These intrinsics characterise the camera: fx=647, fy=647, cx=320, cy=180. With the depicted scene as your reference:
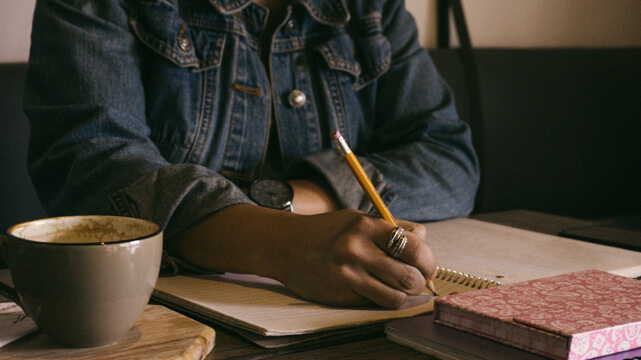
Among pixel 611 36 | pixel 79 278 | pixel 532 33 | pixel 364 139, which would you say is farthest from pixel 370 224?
pixel 611 36

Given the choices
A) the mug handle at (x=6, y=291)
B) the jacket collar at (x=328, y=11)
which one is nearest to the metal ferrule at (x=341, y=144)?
the mug handle at (x=6, y=291)

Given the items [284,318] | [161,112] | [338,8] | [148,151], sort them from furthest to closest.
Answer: [338,8] < [161,112] < [148,151] < [284,318]

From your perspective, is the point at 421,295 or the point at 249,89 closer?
the point at 421,295

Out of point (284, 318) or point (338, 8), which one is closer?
point (284, 318)

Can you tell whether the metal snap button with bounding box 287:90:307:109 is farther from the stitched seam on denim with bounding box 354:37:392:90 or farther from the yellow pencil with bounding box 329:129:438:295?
the yellow pencil with bounding box 329:129:438:295

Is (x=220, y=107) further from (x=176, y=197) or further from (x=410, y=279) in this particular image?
(x=410, y=279)

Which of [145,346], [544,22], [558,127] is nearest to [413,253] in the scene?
[145,346]

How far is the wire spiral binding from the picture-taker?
2.07 ft

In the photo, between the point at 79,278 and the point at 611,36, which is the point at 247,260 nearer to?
the point at 79,278

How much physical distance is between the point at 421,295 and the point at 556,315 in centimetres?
16

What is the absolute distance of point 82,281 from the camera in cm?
43

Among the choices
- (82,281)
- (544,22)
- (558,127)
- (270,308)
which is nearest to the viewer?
(82,281)

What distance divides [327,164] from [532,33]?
1.41 meters

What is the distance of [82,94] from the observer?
2.74 feet
